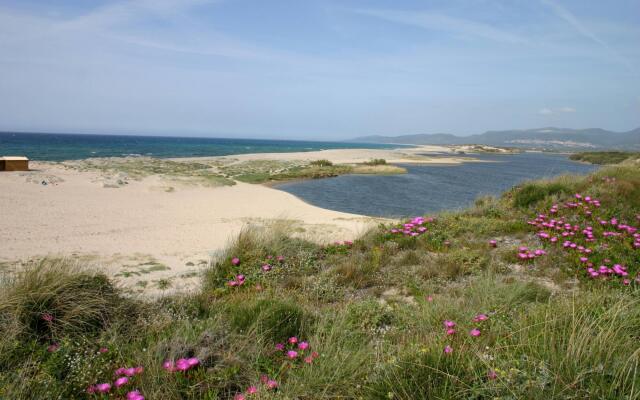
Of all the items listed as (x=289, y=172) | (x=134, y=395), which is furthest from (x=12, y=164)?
(x=134, y=395)

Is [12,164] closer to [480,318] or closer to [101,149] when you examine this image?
[480,318]

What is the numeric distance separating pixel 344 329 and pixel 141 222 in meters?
10.8

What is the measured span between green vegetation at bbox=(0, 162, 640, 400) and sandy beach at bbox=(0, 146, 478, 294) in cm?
195

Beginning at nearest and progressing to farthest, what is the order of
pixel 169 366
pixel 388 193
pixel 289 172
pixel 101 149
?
pixel 169 366 → pixel 388 193 → pixel 289 172 → pixel 101 149

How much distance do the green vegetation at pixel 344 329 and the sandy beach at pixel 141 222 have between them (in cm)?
195

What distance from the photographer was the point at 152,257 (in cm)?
845

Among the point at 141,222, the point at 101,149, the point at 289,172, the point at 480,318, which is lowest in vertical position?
the point at 141,222

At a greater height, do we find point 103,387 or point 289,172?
point 289,172

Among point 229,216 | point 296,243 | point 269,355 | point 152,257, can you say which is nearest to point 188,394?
point 269,355

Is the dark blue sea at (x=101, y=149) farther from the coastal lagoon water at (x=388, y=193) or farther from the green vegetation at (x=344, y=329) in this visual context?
the green vegetation at (x=344, y=329)

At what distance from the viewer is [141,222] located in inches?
488

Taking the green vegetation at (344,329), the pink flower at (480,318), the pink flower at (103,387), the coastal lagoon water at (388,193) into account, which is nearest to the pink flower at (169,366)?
the green vegetation at (344,329)

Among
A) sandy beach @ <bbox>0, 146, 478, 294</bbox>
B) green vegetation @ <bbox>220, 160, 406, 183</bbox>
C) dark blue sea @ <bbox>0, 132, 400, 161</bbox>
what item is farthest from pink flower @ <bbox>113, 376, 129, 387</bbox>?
dark blue sea @ <bbox>0, 132, 400, 161</bbox>

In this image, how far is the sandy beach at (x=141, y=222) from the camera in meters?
7.99
